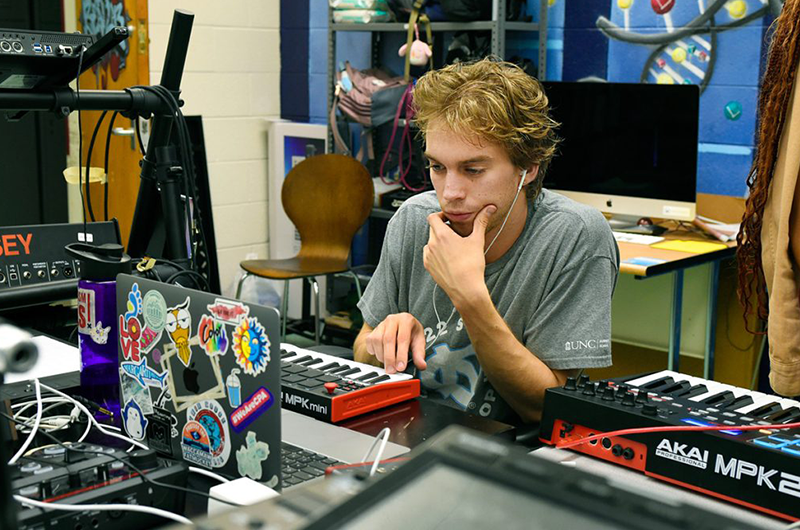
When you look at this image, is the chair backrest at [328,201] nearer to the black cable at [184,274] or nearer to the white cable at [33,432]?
the black cable at [184,274]

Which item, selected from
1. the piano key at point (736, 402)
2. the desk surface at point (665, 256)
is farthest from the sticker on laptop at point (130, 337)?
the desk surface at point (665, 256)

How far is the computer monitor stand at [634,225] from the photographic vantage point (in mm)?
3320

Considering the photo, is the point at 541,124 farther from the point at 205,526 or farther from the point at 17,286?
the point at 205,526

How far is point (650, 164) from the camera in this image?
3.23 metres

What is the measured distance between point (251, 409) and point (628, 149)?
98.8 inches

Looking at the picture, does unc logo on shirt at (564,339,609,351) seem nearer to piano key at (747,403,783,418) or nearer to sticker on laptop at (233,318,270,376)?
piano key at (747,403,783,418)

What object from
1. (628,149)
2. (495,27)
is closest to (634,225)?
(628,149)

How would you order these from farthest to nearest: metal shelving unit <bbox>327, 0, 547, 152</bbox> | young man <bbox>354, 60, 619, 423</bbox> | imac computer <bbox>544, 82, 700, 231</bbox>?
metal shelving unit <bbox>327, 0, 547, 152</bbox> < imac computer <bbox>544, 82, 700, 231</bbox> < young man <bbox>354, 60, 619, 423</bbox>

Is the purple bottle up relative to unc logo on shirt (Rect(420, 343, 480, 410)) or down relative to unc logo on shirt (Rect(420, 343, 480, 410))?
up

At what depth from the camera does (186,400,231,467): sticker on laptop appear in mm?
1098

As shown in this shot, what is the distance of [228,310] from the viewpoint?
108 cm

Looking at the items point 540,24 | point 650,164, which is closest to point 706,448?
point 650,164

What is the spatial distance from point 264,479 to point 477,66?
97 centimetres

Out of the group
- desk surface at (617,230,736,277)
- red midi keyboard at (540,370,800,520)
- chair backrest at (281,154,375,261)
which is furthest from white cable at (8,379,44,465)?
chair backrest at (281,154,375,261)
